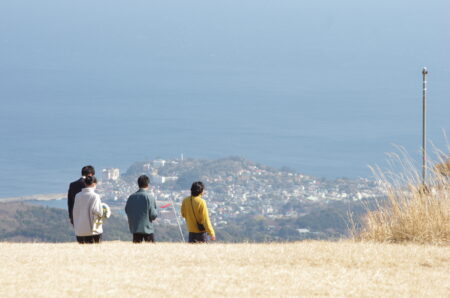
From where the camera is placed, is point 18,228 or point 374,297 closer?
point 374,297

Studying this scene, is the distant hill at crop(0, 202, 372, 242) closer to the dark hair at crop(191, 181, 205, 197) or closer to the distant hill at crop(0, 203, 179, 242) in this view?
the distant hill at crop(0, 203, 179, 242)

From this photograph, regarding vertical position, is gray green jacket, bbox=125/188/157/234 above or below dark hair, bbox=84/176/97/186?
below

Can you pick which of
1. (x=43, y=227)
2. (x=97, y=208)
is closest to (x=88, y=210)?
(x=97, y=208)

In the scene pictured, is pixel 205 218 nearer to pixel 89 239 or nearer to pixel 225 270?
pixel 89 239

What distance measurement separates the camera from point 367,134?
4870 inches

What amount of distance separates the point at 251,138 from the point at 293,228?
214 ft

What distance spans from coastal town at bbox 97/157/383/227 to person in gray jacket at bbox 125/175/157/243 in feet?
200

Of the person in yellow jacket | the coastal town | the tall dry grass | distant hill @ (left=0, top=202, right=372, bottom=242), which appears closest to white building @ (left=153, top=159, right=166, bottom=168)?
the coastal town

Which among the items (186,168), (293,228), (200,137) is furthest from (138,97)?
(293,228)

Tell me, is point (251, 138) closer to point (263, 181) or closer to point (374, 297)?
point (263, 181)

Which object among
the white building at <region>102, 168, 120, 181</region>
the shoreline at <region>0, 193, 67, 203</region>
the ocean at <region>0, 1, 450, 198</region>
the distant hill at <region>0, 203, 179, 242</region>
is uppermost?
the ocean at <region>0, 1, 450, 198</region>

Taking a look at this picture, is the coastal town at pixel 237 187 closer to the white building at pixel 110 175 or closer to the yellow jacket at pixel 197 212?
the white building at pixel 110 175

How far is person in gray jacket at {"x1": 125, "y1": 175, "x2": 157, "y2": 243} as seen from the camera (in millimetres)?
9500

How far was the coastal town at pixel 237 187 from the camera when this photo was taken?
77.5 meters
